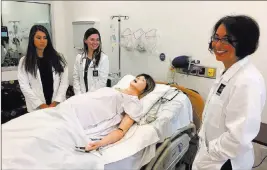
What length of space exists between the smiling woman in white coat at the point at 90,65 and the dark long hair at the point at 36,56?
152 mm

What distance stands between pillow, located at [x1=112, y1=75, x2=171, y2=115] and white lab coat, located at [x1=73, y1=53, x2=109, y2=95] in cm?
14

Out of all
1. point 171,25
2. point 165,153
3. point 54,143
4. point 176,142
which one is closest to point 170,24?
point 171,25

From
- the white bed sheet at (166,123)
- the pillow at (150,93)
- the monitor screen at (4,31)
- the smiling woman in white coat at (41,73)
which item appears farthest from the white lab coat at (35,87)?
the white bed sheet at (166,123)

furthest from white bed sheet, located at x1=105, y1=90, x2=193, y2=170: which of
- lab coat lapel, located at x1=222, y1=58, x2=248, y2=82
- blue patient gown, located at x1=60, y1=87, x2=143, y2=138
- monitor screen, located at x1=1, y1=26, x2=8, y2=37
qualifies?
monitor screen, located at x1=1, y1=26, x2=8, y2=37

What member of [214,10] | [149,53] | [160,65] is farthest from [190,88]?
[214,10]

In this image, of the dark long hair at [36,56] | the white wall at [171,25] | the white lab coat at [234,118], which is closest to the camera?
the white lab coat at [234,118]

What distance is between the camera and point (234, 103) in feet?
3.03

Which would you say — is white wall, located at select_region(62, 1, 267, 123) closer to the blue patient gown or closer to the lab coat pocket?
the blue patient gown

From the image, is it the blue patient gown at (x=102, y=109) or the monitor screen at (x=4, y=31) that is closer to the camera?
the monitor screen at (x=4, y=31)

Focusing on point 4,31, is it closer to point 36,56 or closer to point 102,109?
point 36,56

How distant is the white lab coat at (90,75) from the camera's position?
1803mm

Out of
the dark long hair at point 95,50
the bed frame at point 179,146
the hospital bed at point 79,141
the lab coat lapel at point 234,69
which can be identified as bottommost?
the bed frame at point 179,146

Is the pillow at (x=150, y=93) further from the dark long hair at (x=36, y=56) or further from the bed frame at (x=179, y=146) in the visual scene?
the dark long hair at (x=36, y=56)

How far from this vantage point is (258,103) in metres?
0.90
